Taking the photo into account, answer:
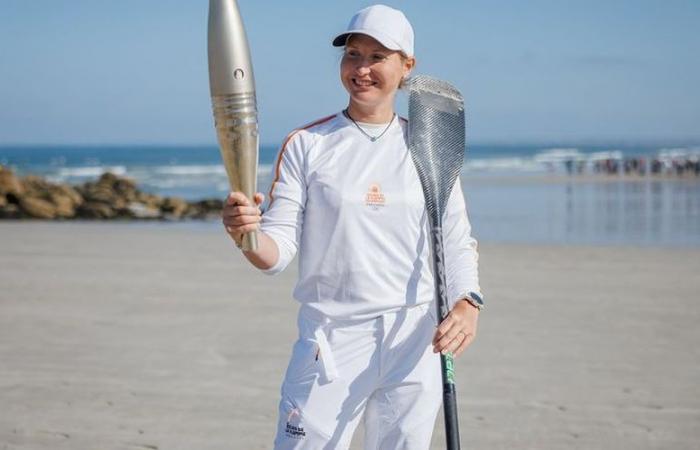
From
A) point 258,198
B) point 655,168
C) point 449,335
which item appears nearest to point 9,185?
point 449,335

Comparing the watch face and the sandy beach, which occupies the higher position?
the watch face

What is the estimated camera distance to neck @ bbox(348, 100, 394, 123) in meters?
2.88

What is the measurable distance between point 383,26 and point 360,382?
0.98 meters

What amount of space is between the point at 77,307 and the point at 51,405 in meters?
3.29

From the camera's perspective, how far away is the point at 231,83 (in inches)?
83.1

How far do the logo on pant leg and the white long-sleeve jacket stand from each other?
29 cm

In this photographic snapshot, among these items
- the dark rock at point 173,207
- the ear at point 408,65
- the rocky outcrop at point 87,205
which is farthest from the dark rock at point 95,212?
the ear at point 408,65

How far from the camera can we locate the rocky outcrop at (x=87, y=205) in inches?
827

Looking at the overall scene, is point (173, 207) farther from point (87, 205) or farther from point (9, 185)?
point (9, 185)

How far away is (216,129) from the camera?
215 centimetres

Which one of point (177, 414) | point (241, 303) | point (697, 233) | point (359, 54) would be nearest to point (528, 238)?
point (697, 233)

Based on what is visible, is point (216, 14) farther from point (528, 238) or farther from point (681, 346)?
point (528, 238)

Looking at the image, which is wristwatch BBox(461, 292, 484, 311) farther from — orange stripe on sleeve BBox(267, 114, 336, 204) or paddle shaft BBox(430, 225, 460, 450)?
orange stripe on sleeve BBox(267, 114, 336, 204)

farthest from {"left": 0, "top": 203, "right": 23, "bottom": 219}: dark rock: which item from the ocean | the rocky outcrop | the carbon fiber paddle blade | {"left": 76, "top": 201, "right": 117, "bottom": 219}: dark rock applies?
the carbon fiber paddle blade
